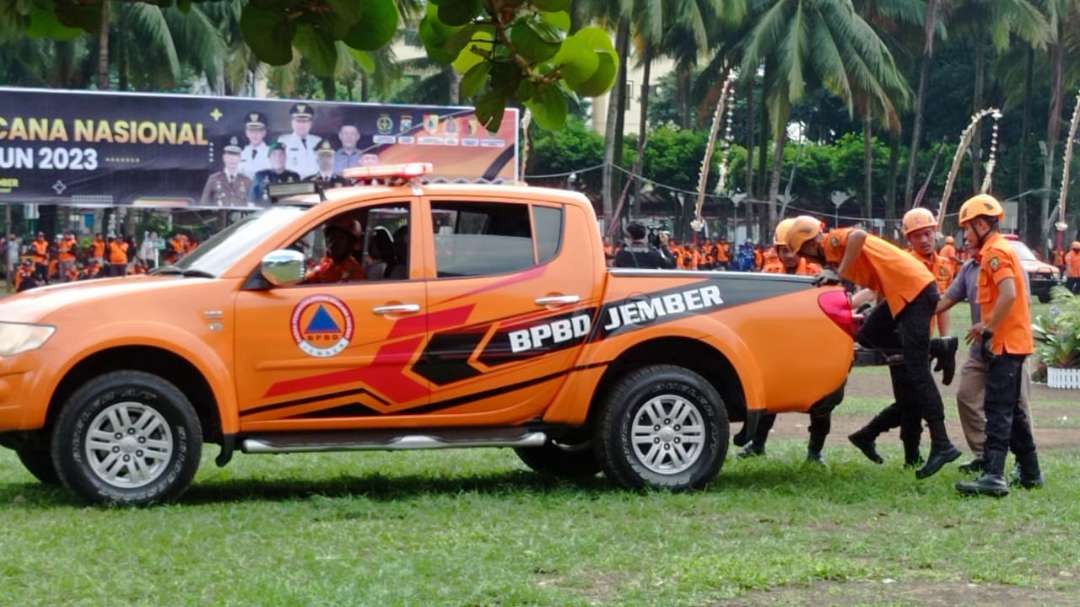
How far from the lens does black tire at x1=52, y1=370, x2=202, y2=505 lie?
8820 millimetres

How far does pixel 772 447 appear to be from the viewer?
12195mm

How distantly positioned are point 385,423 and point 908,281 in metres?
3.12

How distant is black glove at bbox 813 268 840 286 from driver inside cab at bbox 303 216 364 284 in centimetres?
257

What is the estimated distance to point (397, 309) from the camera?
364 inches

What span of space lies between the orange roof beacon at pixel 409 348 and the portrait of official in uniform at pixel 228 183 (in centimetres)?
2261

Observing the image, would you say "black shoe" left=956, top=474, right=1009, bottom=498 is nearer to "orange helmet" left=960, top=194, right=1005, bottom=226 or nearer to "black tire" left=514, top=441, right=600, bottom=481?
"orange helmet" left=960, top=194, right=1005, bottom=226

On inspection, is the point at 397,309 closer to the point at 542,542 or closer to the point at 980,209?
the point at 542,542

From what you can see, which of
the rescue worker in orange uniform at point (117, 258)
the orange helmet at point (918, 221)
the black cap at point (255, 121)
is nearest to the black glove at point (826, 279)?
the orange helmet at point (918, 221)

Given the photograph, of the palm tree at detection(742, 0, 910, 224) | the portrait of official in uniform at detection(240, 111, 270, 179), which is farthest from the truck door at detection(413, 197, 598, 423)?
the palm tree at detection(742, 0, 910, 224)

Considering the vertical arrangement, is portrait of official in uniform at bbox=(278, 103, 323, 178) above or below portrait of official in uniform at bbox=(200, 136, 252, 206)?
above

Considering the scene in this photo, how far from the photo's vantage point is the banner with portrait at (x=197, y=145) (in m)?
31.7

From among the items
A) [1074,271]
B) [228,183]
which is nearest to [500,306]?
[228,183]

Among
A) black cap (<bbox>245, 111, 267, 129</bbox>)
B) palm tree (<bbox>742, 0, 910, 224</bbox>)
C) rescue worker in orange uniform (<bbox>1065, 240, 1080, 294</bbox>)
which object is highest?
palm tree (<bbox>742, 0, 910, 224</bbox>)

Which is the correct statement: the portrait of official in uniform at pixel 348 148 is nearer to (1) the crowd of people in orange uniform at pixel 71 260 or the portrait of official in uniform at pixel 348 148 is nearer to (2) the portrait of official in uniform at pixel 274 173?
(2) the portrait of official in uniform at pixel 274 173
